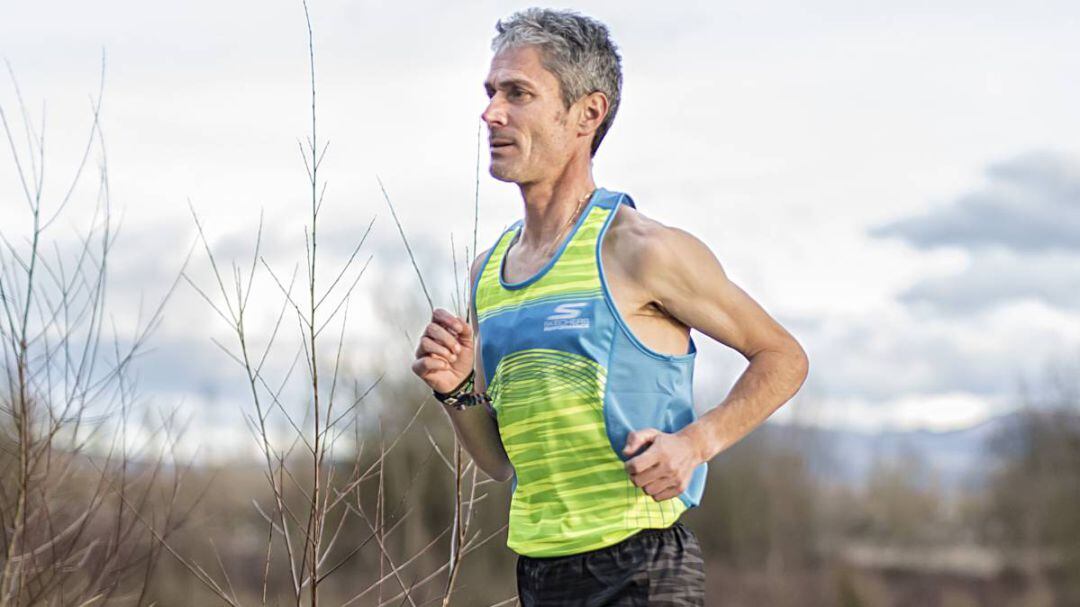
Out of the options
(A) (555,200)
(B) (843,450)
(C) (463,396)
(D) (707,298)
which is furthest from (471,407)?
(B) (843,450)

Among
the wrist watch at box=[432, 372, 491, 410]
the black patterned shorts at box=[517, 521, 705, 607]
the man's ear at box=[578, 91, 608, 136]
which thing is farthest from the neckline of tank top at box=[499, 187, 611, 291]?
the black patterned shorts at box=[517, 521, 705, 607]

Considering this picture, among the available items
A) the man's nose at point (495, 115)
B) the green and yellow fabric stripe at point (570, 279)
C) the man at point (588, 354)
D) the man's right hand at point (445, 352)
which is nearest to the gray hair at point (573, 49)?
the man at point (588, 354)

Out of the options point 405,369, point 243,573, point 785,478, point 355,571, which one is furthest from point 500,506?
point 785,478

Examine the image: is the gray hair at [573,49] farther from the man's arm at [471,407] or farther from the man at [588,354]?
the man's arm at [471,407]

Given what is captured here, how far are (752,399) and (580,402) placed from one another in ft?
1.09

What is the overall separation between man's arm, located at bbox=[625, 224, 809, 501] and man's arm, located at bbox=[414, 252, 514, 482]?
42cm

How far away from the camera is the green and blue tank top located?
8.35 feet

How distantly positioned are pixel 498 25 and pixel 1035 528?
2628 cm

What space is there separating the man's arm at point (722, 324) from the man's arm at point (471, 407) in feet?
1.38

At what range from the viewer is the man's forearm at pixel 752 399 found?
252 centimetres

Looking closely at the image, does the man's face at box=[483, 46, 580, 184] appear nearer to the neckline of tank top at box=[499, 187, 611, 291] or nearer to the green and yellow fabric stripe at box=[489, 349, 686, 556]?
the neckline of tank top at box=[499, 187, 611, 291]

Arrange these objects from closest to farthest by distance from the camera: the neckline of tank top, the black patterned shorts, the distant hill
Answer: the black patterned shorts → the neckline of tank top → the distant hill

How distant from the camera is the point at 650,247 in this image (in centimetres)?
260

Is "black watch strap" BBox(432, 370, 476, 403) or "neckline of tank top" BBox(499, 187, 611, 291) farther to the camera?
"black watch strap" BBox(432, 370, 476, 403)
